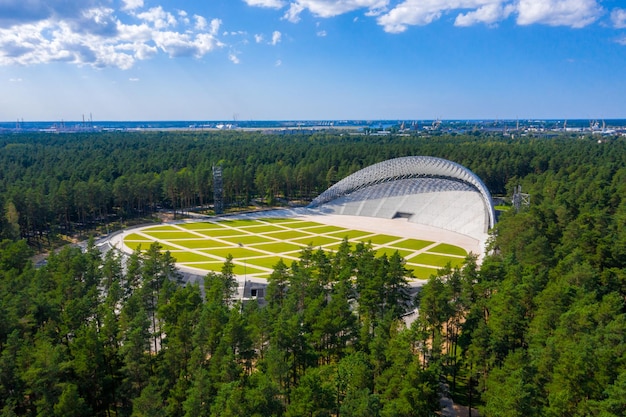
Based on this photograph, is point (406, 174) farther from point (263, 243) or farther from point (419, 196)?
point (263, 243)

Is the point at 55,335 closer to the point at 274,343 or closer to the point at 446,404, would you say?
the point at 274,343

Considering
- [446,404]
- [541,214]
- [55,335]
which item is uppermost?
[541,214]

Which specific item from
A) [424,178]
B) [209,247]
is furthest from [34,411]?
[424,178]

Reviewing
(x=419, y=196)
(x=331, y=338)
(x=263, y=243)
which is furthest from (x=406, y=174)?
(x=331, y=338)

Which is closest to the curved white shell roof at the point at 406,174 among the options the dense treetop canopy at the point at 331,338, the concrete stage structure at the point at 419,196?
the concrete stage structure at the point at 419,196

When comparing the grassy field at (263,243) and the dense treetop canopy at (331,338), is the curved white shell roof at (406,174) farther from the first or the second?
the dense treetop canopy at (331,338)
